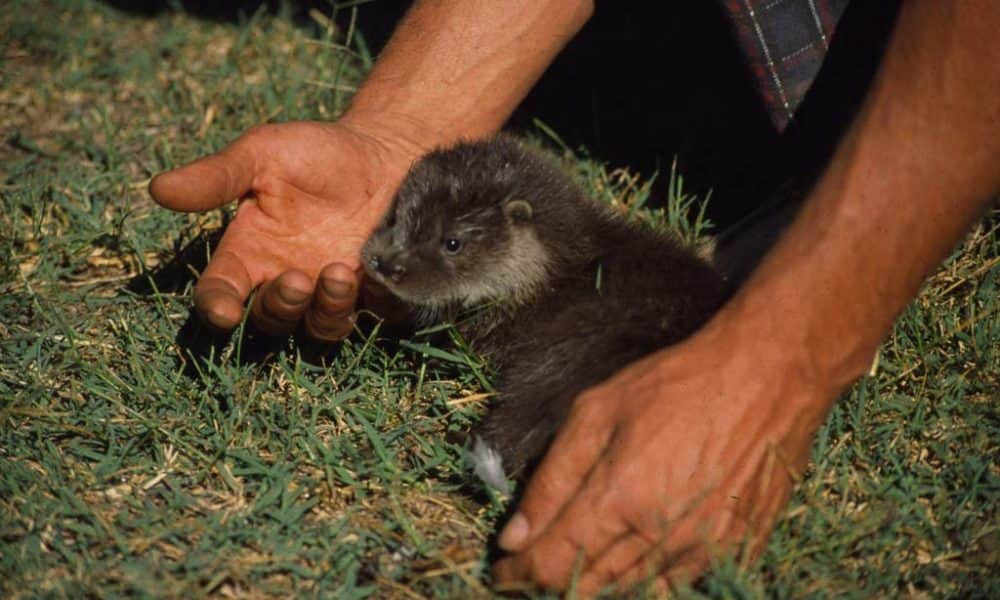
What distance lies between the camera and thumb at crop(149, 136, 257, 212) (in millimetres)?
3736

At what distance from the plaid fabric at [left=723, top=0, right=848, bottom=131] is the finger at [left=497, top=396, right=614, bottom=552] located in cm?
190

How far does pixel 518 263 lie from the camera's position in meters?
4.12

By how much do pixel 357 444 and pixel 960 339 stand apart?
231 centimetres

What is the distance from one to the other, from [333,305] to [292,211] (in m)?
A: 0.64

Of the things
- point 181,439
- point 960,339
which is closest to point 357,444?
point 181,439

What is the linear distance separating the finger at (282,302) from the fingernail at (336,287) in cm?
6

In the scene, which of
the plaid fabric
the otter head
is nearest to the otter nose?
the otter head

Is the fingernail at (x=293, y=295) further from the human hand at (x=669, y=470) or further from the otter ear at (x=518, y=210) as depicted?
the human hand at (x=669, y=470)

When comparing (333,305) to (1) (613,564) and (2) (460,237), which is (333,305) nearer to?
(2) (460,237)

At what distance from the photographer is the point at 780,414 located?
10.3 feet

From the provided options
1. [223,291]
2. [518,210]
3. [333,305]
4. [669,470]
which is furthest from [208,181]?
[669,470]

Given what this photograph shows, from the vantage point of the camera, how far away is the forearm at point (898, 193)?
10.3 feet

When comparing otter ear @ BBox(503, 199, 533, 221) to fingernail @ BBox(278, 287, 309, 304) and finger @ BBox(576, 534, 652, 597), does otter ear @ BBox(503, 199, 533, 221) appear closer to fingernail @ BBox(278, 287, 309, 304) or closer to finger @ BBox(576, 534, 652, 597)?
fingernail @ BBox(278, 287, 309, 304)

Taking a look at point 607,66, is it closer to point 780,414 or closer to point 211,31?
point 211,31
